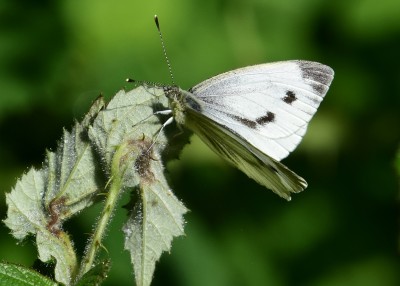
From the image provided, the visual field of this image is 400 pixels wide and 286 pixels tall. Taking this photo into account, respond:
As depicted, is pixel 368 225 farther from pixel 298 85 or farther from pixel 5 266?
pixel 5 266

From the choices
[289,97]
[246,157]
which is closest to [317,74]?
[289,97]

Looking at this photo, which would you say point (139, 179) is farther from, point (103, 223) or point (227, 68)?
point (227, 68)

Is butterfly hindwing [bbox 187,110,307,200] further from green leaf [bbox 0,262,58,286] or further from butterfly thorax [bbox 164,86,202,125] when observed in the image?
green leaf [bbox 0,262,58,286]

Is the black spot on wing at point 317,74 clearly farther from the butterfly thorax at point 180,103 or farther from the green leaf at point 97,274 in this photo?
the green leaf at point 97,274

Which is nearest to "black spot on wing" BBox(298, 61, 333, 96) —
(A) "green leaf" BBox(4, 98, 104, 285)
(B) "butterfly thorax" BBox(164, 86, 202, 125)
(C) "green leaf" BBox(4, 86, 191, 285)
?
(B) "butterfly thorax" BBox(164, 86, 202, 125)

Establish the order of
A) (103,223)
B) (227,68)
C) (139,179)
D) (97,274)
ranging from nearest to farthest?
(97,274)
(103,223)
(139,179)
(227,68)
